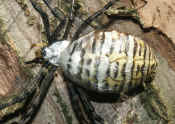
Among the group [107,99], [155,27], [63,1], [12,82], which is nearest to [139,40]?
[155,27]

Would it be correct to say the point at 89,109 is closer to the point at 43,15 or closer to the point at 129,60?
the point at 129,60

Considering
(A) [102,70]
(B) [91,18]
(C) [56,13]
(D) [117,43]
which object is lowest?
(A) [102,70]

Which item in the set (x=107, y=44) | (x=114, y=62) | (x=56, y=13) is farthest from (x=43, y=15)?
(x=114, y=62)

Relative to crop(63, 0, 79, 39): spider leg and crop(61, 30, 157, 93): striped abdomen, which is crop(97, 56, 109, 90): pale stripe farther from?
crop(63, 0, 79, 39): spider leg

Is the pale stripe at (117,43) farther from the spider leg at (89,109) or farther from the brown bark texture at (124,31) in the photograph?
the spider leg at (89,109)

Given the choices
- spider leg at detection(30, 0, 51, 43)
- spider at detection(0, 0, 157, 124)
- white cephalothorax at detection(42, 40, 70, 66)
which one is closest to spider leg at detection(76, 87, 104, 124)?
spider at detection(0, 0, 157, 124)

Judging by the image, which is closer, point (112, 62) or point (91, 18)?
point (112, 62)
